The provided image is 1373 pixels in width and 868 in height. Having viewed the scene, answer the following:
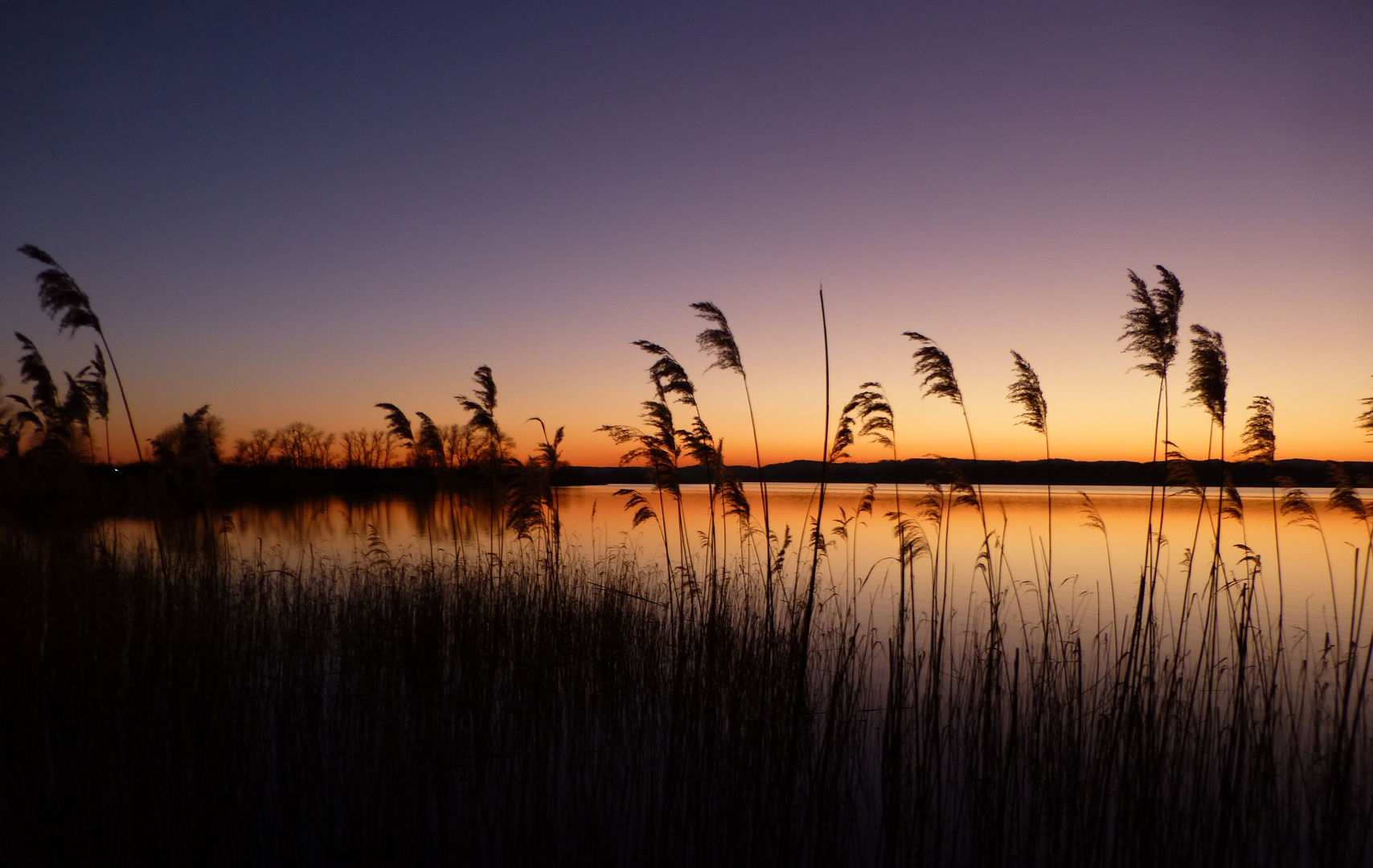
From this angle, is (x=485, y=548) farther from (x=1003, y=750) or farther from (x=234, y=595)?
(x=1003, y=750)

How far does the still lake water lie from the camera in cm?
1180

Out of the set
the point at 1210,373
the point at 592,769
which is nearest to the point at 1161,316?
the point at 1210,373

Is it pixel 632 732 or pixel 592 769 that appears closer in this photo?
pixel 592 769

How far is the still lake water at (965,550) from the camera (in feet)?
38.7

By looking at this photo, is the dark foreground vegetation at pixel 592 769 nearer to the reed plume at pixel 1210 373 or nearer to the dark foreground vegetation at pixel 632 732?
the dark foreground vegetation at pixel 632 732

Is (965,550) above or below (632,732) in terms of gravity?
below

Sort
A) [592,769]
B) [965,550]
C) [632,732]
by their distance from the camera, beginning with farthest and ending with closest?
[965,550] → [632,732] → [592,769]

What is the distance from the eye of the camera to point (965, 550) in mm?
22969

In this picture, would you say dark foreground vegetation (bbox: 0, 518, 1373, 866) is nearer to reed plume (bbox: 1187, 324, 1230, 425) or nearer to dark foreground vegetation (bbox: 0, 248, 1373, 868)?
dark foreground vegetation (bbox: 0, 248, 1373, 868)

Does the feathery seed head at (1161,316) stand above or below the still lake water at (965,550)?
above

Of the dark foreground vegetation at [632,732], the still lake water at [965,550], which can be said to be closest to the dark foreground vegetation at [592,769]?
the dark foreground vegetation at [632,732]

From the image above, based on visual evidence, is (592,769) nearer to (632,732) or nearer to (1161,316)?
(632,732)

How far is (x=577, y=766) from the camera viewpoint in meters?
5.02

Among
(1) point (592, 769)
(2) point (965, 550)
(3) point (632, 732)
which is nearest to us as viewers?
(1) point (592, 769)
